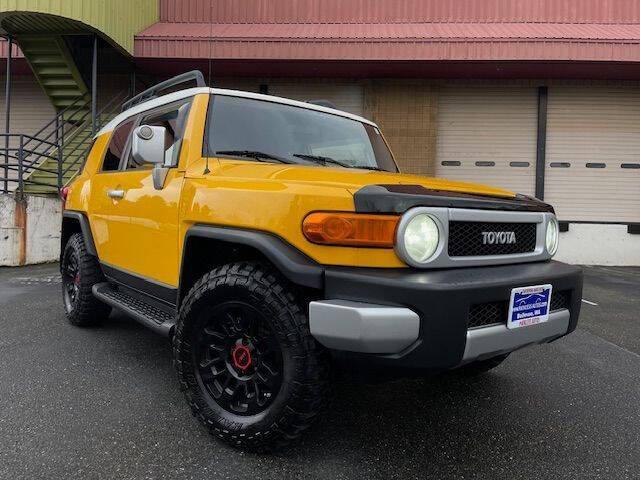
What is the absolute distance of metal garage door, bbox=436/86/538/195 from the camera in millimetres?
10766

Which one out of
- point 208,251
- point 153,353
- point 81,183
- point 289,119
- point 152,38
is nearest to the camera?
point 208,251

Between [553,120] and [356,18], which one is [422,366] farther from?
[553,120]

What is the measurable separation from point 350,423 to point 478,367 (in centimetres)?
98

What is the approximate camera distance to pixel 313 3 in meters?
10.4

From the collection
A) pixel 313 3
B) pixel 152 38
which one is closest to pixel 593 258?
pixel 313 3

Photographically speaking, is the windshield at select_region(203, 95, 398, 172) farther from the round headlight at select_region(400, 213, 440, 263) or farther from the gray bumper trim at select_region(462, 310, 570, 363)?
the gray bumper trim at select_region(462, 310, 570, 363)

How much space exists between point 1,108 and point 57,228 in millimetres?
5424

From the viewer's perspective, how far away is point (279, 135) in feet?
9.27

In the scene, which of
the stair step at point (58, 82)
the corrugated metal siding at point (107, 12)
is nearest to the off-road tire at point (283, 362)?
the corrugated metal siding at point (107, 12)

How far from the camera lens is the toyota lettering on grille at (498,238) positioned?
80.3 inches

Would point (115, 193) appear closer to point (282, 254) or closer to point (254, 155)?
point (254, 155)

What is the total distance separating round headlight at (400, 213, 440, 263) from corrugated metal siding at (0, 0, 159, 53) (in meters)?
8.26

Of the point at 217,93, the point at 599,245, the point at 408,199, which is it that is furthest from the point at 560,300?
the point at 599,245

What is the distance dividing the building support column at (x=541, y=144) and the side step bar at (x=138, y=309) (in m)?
9.93
